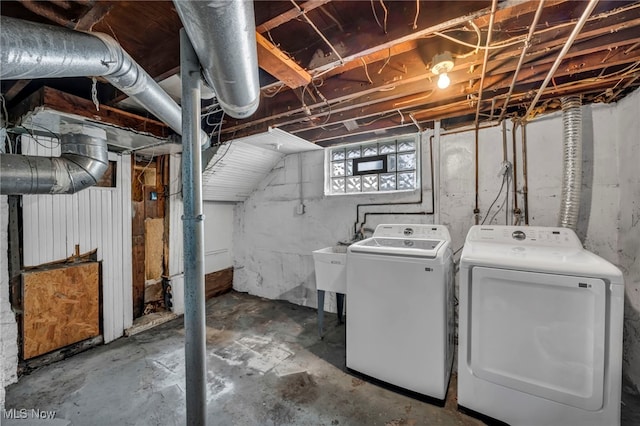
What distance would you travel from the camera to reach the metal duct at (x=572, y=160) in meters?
1.94

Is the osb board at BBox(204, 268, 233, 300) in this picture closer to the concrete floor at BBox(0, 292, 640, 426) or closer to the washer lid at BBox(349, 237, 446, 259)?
the concrete floor at BBox(0, 292, 640, 426)

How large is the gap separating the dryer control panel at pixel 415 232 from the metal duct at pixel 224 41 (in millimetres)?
1842

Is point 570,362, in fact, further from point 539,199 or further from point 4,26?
point 4,26

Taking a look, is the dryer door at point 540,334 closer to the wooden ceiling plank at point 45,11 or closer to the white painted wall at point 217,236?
the wooden ceiling plank at point 45,11

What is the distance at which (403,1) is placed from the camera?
4.15 ft

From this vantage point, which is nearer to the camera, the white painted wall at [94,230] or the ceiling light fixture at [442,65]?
the ceiling light fixture at [442,65]

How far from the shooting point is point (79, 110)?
74.6 inches

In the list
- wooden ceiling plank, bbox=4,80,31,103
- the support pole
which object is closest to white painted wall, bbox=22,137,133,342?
wooden ceiling plank, bbox=4,80,31,103

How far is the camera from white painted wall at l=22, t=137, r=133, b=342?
87.0 inches

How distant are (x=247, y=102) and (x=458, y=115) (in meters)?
1.96

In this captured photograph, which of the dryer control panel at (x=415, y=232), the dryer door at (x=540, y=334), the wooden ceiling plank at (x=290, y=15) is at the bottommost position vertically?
the dryer door at (x=540, y=334)

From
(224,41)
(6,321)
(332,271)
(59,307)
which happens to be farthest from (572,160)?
(6,321)

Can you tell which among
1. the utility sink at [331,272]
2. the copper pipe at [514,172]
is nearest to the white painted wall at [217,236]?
the utility sink at [331,272]

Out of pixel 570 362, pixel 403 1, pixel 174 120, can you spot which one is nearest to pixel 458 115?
pixel 403 1
